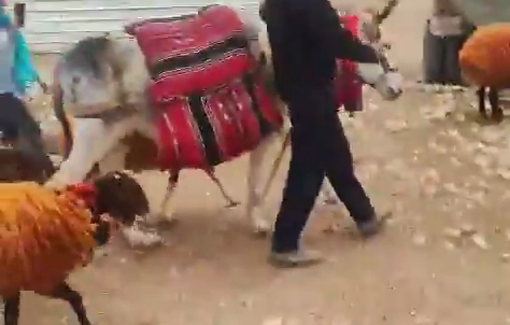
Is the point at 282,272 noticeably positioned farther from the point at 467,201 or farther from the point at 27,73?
the point at 27,73

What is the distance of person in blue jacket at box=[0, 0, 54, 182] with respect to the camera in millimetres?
2744

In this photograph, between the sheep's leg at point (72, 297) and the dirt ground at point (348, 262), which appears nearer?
the sheep's leg at point (72, 297)

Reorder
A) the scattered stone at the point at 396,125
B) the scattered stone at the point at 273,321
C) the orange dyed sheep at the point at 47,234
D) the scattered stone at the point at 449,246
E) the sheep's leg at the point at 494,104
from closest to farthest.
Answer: the orange dyed sheep at the point at 47,234
the scattered stone at the point at 273,321
the scattered stone at the point at 449,246
the scattered stone at the point at 396,125
the sheep's leg at the point at 494,104

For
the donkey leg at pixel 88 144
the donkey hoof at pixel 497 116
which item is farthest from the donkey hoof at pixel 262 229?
the donkey hoof at pixel 497 116

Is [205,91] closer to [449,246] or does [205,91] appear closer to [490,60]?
[449,246]

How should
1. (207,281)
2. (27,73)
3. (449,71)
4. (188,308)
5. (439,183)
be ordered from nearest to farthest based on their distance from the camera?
(188,308), (207,281), (27,73), (439,183), (449,71)

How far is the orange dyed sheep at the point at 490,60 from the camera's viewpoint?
405 centimetres

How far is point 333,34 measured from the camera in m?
2.53

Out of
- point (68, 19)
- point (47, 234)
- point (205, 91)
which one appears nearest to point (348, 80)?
point (205, 91)

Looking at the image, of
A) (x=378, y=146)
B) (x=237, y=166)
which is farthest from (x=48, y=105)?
(x=378, y=146)

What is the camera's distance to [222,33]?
111 inches

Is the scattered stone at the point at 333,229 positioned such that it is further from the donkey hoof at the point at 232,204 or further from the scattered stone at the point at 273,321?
the scattered stone at the point at 273,321

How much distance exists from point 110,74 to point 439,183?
4.47 ft

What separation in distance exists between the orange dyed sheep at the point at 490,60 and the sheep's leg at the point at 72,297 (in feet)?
8.09
